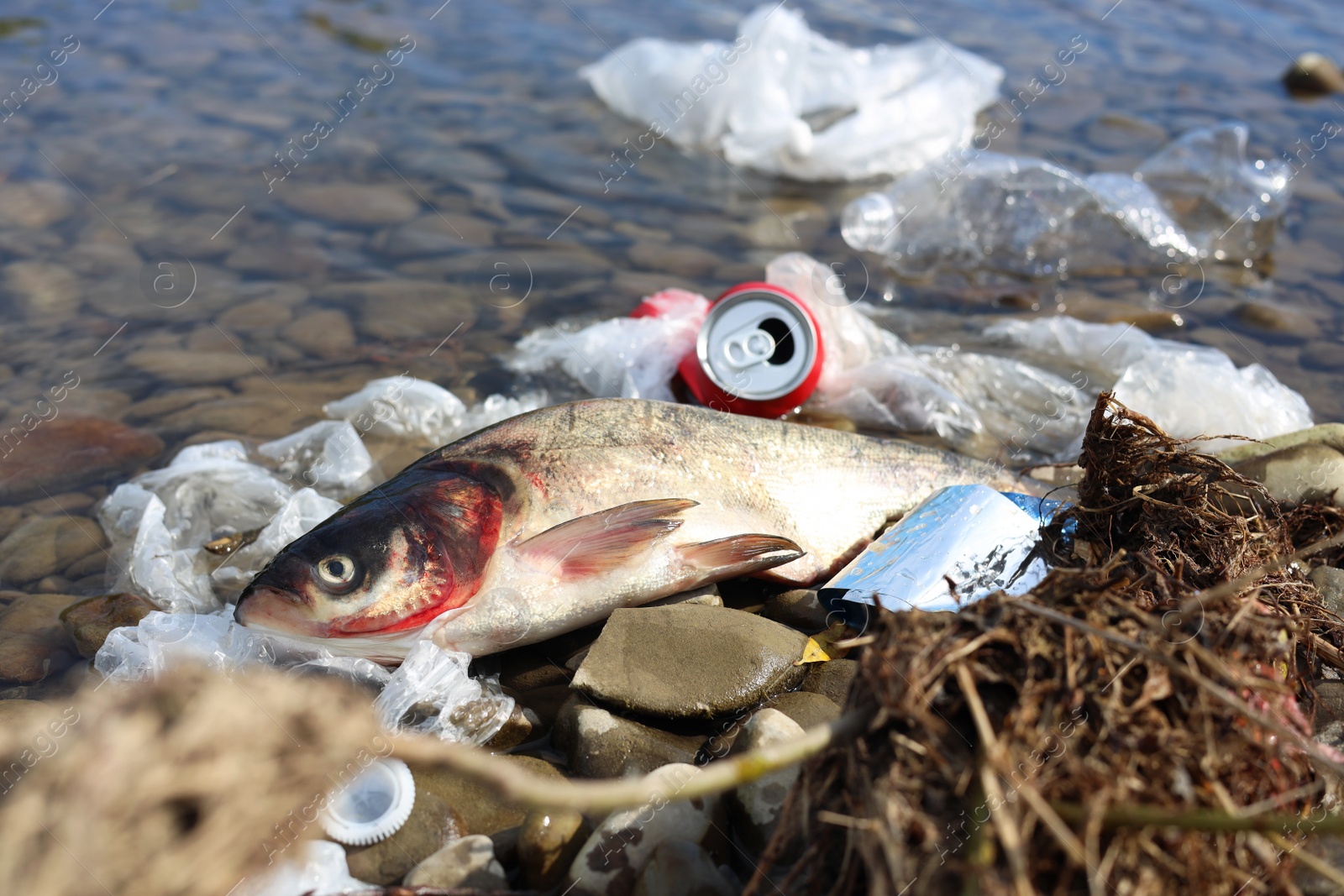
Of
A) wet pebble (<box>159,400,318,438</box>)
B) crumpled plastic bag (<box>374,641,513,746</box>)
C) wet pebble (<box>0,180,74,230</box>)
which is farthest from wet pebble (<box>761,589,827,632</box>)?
wet pebble (<box>0,180,74,230</box>)

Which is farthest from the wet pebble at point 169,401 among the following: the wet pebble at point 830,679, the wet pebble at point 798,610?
the wet pebble at point 830,679

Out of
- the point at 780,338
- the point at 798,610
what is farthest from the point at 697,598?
the point at 780,338

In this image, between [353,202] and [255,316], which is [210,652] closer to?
[255,316]

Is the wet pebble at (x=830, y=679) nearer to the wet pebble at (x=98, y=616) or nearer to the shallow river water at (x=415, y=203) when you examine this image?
the wet pebble at (x=98, y=616)

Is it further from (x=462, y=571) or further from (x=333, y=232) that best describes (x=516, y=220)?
(x=462, y=571)

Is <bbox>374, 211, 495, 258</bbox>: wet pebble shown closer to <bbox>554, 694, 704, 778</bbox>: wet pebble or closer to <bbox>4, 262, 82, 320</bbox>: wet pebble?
<bbox>4, 262, 82, 320</bbox>: wet pebble
